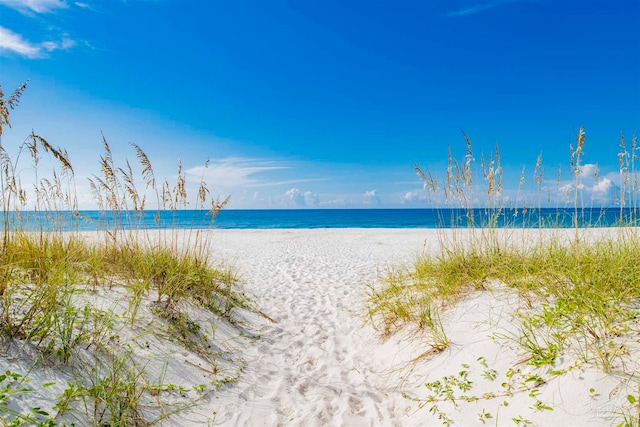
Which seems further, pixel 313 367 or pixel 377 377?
pixel 313 367

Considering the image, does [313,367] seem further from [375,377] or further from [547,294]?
[547,294]

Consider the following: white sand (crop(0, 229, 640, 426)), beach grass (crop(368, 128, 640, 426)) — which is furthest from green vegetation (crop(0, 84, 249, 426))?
beach grass (crop(368, 128, 640, 426))

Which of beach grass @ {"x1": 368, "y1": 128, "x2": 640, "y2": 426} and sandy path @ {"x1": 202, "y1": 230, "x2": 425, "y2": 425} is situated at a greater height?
beach grass @ {"x1": 368, "y1": 128, "x2": 640, "y2": 426}

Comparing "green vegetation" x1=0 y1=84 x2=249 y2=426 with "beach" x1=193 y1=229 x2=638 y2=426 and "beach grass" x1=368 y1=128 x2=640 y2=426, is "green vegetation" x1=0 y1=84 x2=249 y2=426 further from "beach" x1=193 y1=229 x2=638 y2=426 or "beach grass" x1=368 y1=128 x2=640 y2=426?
"beach grass" x1=368 y1=128 x2=640 y2=426

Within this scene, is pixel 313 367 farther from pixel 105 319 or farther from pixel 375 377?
pixel 105 319

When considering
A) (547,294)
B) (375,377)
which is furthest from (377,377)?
(547,294)

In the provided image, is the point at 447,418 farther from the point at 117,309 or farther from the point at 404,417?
the point at 117,309

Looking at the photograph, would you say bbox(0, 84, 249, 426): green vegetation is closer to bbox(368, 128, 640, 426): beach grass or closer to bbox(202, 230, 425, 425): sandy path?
bbox(202, 230, 425, 425): sandy path

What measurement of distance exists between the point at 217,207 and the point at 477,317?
3814mm

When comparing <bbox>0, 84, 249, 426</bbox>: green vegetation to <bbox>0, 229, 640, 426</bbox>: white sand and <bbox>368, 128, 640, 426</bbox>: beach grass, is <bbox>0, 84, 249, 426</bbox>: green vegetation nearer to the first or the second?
<bbox>0, 229, 640, 426</bbox>: white sand

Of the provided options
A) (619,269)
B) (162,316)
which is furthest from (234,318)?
(619,269)

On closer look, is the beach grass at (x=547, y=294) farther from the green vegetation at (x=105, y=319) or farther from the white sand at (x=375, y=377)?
the green vegetation at (x=105, y=319)

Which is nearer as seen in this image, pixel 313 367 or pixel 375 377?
pixel 375 377

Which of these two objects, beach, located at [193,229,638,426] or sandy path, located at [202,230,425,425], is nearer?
beach, located at [193,229,638,426]
